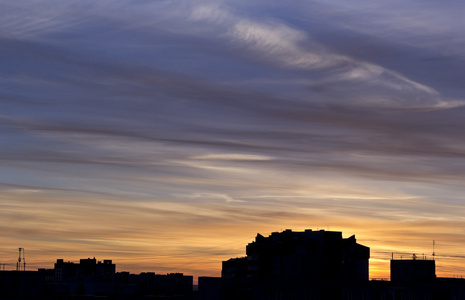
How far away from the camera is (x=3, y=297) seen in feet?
655

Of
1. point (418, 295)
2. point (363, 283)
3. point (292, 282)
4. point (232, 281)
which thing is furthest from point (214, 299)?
point (418, 295)

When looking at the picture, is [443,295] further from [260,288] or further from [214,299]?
[214,299]

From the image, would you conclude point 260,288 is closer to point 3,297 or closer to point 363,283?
point 363,283

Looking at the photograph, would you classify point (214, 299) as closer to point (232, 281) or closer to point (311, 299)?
point (232, 281)

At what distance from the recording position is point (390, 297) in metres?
198

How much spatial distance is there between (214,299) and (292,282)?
21.7m

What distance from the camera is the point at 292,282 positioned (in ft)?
629

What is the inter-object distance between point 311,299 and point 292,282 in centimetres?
661

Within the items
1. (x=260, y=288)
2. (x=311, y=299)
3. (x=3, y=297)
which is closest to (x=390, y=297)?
(x=311, y=299)

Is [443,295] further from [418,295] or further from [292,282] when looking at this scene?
[292,282]

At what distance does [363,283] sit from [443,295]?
2019 centimetres

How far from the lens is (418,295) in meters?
194

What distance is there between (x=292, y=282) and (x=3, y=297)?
247ft

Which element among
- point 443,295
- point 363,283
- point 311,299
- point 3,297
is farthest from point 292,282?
point 3,297
